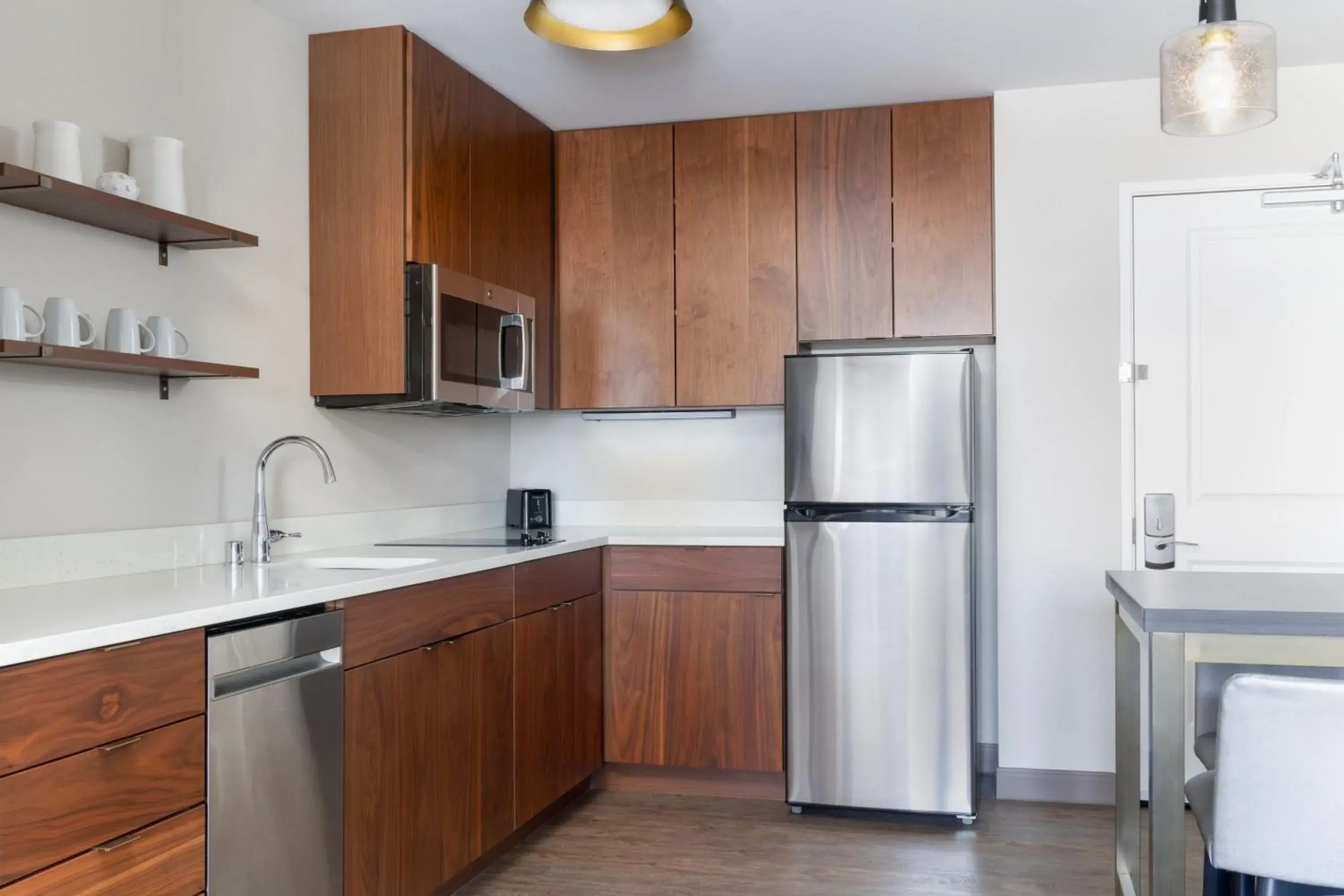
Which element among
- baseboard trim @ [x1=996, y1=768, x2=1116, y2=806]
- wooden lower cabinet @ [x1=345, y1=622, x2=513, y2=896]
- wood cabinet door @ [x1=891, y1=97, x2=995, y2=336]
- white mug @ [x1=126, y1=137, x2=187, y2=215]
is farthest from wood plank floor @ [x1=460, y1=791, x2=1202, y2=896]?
white mug @ [x1=126, y1=137, x2=187, y2=215]

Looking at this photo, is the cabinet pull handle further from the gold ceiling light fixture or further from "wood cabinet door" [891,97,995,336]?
"wood cabinet door" [891,97,995,336]

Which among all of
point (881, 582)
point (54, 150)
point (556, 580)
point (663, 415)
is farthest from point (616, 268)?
point (54, 150)

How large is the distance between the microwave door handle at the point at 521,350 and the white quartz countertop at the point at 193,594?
59 centimetres

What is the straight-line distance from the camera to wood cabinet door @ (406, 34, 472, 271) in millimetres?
3051

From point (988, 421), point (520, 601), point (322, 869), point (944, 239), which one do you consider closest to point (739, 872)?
point (520, 601)

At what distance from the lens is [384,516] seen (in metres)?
3.46

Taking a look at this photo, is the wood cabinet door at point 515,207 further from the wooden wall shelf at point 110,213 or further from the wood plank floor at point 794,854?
the wood plank floor at point 794,854

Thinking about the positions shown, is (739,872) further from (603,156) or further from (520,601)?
(603,156)

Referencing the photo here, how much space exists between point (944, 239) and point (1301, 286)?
115 centimetres

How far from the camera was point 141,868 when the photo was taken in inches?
69.7

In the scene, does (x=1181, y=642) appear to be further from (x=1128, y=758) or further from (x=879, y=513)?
(x=879, y=513)

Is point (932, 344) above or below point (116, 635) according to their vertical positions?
above

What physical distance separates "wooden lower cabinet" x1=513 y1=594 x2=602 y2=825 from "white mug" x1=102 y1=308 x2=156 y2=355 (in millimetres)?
1261

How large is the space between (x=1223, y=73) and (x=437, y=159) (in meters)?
2.10
